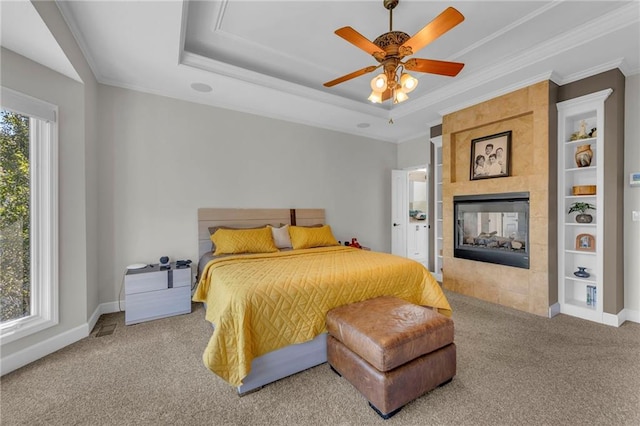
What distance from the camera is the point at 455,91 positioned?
133 inches

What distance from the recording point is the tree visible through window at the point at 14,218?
2.05 metres

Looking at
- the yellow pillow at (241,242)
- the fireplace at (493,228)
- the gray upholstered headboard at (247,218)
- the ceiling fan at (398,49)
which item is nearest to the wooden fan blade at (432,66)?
the ceiling fan at (398,49)

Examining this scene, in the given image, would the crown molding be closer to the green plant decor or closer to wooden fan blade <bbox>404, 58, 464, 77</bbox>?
wooden fan blade <bbox>404, 58, 464, 77</bbox>

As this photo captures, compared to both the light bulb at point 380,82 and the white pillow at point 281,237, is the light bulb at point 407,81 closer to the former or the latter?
the light bulb at point 380,82

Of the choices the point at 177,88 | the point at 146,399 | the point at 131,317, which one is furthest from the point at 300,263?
the point at 177,88

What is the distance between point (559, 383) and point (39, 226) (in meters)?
4.06

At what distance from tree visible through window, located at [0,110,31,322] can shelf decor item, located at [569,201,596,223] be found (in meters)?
5.24

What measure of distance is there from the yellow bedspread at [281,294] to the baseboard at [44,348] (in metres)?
1.04

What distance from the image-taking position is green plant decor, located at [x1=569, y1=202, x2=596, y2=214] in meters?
2.97

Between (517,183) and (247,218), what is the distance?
11.3 feet

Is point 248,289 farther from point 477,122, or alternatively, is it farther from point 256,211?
point 477,122

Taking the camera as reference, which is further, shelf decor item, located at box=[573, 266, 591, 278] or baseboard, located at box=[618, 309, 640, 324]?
shelf decor item, located at box=[573, 266, 591, 278]

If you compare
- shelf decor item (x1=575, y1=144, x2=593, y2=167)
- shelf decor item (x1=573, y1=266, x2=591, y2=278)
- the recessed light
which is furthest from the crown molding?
shelf decor item (x1=573, y1=266, x2=591, y2=278)

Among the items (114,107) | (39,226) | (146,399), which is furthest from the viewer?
(114,107)
